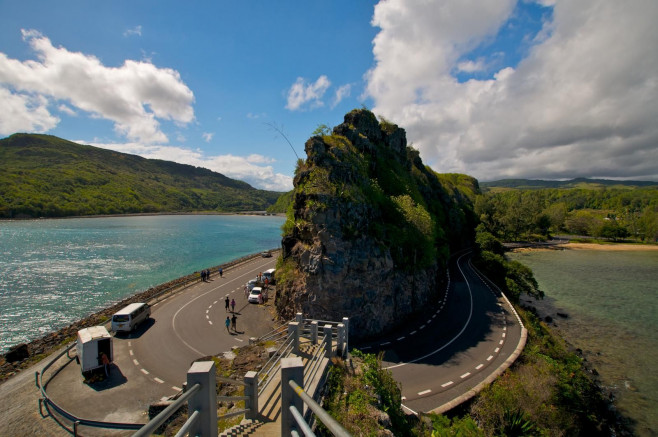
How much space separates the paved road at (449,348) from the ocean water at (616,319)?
8135 mm

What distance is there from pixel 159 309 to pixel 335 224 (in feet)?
65.8

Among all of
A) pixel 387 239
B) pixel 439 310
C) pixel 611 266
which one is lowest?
pixel 611 266

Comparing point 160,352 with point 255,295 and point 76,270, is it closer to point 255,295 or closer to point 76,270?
point 255,295

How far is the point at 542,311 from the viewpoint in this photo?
3825 cm

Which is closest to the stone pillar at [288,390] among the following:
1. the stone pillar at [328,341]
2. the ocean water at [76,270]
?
the stone pillar at [328,341]

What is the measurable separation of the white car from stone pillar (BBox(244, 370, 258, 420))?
24.5 metres

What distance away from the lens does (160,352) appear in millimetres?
20484

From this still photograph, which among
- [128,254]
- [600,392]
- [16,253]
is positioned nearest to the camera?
[600,392]

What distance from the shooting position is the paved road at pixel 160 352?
14.9 metres

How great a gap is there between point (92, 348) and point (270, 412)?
49.8ft

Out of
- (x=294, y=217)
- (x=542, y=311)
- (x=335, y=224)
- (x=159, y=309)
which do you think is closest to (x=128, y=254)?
(x=159, y=309)

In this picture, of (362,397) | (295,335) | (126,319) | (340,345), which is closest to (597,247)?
(340,345)

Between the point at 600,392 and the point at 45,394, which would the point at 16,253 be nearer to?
the point at 45,394

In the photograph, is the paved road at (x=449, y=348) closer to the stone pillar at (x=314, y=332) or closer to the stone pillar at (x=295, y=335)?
the stone pillar at (x=314, y=332)
